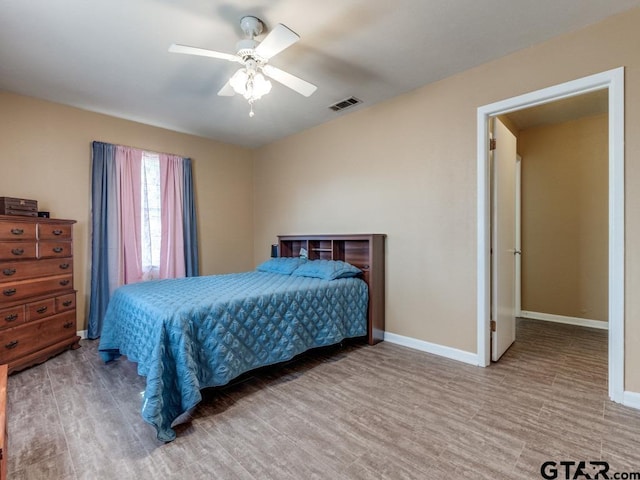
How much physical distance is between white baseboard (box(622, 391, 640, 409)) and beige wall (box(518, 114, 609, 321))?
2.22 meters

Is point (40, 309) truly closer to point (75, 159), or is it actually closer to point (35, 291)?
point (35, 291)

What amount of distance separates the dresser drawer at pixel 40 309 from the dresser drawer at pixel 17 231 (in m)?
0.60

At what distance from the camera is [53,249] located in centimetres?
291

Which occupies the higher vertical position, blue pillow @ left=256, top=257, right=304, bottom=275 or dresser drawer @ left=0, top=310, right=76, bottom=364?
blue pillow @ left=256, top=257, right=304, bottom=275

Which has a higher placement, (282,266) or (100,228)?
(100,228)

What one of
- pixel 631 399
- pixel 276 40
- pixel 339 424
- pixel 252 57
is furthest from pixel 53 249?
pixel 631 399

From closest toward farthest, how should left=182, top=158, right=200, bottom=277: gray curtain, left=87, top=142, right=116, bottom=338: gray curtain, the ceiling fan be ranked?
1. the ceiling fan
2. left=87, top=142, right=116, bottom=338: gray curtain
3. left=182, top=158, right=200, bottom=277: gray curtain

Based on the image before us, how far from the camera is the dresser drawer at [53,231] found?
9.18 feet

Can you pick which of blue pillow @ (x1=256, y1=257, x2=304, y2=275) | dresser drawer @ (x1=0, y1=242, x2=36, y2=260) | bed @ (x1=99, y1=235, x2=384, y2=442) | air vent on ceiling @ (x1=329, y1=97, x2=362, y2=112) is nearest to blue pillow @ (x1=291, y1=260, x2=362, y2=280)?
bed @ (x1=99, y1=235, x2=384, y2=442)

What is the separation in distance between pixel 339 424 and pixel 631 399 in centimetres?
193

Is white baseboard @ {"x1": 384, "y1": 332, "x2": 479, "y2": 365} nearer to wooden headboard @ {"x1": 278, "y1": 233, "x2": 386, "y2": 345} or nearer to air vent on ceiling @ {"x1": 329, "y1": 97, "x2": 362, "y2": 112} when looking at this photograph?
wooden headboard @ {"x1": 278, "y1": 233, "x2": 386, "y2": 345}

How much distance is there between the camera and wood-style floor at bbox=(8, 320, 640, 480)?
58.3 inches

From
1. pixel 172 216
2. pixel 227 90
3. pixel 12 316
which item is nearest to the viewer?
pixel 227 90

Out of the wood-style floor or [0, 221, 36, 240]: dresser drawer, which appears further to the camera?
[0, 221, 36, 240]: dresser drawer
